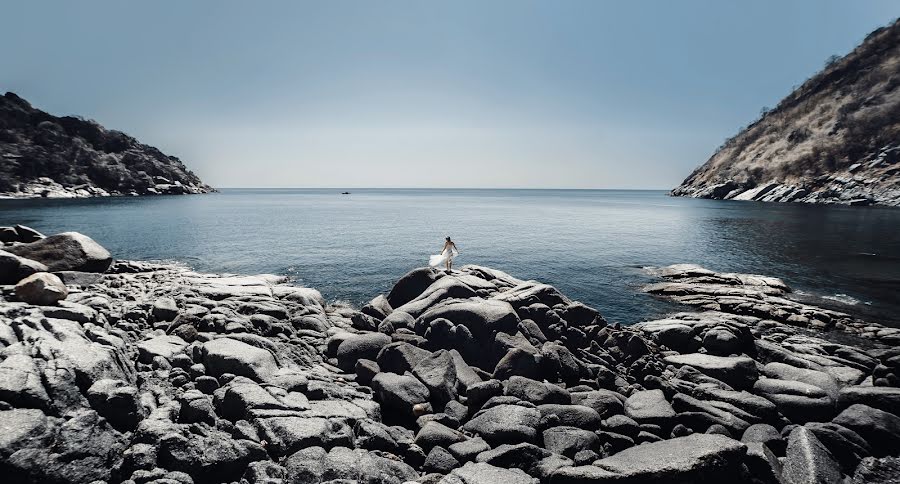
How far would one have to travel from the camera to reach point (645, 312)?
25.6 meters

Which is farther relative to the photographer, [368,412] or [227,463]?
[368,412]

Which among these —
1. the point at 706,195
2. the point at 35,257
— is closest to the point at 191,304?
the point at 35,257

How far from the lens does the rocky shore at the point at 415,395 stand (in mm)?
8211

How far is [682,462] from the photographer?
29.2ft

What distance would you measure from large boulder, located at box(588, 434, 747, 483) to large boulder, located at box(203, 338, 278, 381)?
29.6 feet

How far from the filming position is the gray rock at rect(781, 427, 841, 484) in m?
9.33

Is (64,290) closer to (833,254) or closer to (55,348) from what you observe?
(55,348)

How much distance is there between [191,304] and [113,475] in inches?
413

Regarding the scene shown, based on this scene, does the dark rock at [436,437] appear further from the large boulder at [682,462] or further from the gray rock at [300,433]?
the large boulder at [682,462]

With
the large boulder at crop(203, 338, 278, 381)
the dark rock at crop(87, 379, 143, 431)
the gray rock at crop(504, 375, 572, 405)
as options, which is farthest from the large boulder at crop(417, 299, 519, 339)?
the dark rock at crop(87, 379, 143, 431)

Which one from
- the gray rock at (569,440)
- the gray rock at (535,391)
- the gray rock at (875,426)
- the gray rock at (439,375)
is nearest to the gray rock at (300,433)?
the gray rock at (439,375)

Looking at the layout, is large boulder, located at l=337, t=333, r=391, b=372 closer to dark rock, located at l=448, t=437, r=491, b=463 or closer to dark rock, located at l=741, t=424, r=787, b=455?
dark rock, located at l=448, t=437, r=491, b=463

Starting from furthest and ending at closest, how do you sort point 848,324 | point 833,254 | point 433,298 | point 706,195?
1. point 706,195
2. point 833,254
3. point 848,324
4. point 433,298

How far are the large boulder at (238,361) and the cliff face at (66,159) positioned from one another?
7119 inches
